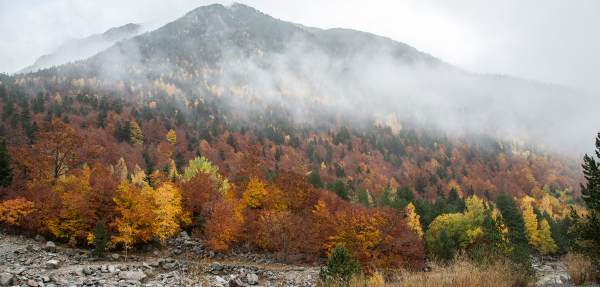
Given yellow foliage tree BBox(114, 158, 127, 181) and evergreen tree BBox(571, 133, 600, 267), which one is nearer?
evergreen tree BBox(571, 133, 600, 267)

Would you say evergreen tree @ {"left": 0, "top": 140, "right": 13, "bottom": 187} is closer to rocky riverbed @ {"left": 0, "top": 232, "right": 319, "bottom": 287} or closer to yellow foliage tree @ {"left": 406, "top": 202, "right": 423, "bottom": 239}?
rocky riverbed @ {"left": 0, "top": 232, "right": 319, "bottom": 287}

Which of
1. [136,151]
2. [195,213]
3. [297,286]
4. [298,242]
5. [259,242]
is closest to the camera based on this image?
[297,286]

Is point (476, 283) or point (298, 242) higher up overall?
point (476, 283)

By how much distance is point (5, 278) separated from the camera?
11.6 metres

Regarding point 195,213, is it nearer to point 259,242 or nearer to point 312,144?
point 259,242

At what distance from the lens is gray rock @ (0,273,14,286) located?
1154cm

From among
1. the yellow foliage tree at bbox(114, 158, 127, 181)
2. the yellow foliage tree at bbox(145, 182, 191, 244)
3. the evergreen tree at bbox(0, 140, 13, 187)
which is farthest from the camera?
the yellow foliage tree at bbox(114, 158, 127, 181)

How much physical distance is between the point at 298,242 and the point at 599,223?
81.6 feet

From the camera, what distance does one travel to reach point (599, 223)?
12.4m

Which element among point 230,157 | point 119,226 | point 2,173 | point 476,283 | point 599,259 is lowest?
point 230,157

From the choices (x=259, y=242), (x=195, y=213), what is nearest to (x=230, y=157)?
(x=195, y=213)

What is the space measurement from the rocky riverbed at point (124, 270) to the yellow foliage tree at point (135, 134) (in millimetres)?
85708

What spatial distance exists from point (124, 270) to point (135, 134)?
103m

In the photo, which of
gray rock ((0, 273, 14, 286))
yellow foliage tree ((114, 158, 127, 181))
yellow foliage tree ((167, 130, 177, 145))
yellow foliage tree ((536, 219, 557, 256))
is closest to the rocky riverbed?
gray rock ((0, 273, 14, 286))
